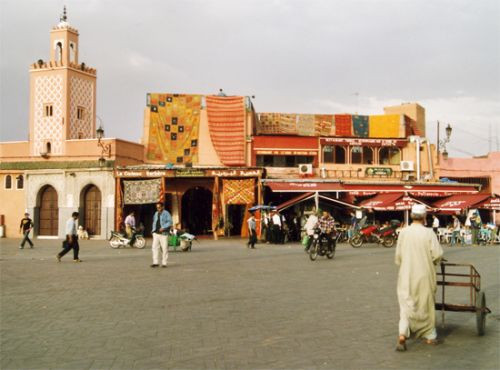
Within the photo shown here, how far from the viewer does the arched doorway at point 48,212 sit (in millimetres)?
34531

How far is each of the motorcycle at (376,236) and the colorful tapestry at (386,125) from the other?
12.6 m

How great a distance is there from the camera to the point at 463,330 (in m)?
7.75

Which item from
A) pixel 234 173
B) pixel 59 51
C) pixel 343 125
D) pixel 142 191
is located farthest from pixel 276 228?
pixel 59 51

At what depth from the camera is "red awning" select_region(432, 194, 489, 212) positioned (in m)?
31.4

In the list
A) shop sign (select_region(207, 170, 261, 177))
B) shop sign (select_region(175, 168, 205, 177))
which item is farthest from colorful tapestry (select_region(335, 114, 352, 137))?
shop sign (select_region(175, 168, 205, 177))

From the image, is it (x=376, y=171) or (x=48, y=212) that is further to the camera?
(x=376, y=171)

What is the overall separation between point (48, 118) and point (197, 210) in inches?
399

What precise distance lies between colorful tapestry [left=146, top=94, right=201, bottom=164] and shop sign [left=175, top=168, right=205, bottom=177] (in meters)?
3.80

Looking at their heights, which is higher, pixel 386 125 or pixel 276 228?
pixel 386 125

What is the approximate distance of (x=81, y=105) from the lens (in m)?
37.5

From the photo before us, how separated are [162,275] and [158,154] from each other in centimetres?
2230

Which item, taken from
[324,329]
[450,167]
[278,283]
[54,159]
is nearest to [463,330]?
[324,329]

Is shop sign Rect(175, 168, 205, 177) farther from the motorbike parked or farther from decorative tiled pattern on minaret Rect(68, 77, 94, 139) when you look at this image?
decorative tiled pattern on minaret Rect(68, 77, 94, 139)

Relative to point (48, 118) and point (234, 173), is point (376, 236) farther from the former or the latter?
point (48, 118)
